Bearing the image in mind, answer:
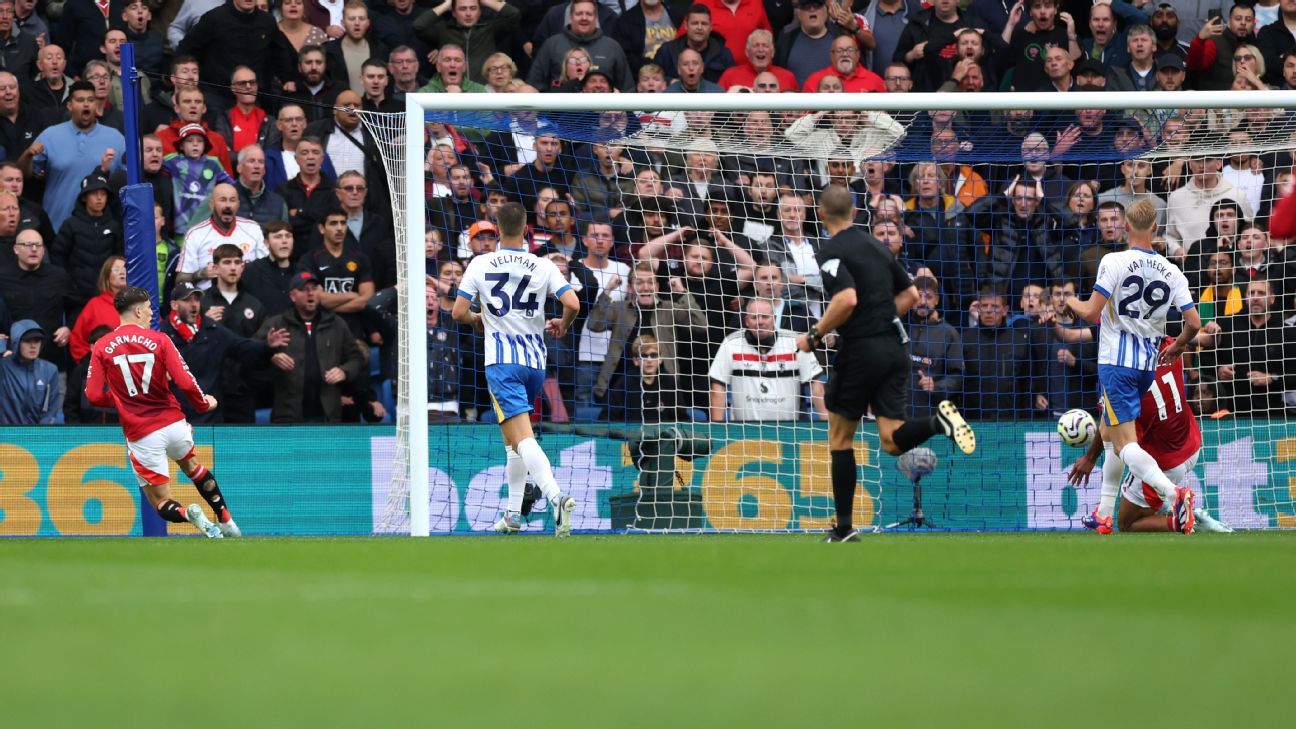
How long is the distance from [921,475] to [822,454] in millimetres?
805

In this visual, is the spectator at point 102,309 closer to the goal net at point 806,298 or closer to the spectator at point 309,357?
the spectator at point 309,357

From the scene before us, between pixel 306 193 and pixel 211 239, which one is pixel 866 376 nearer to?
pixel 211 239

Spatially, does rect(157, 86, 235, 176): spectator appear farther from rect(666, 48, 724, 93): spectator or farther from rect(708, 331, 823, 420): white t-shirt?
rect(708, 331, 823, 420): white t-shirt

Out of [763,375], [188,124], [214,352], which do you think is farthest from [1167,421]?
[188,124]

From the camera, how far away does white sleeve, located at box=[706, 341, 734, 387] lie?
43.2 ft

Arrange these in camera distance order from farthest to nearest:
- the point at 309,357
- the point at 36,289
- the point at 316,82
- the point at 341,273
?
1. the point at 316,82
2. the point at 341,273
3. the point at 36,289
4. the point at 309,357

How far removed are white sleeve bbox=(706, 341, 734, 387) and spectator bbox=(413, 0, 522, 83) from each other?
14.5 ft

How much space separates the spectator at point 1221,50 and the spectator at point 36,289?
10.8m

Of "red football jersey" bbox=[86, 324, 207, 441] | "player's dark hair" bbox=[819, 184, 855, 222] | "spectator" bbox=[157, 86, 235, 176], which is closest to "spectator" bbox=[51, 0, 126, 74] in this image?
"spectator" bbox=[157, 86, 235, 176]

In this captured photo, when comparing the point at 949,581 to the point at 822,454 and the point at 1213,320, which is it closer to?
the point at 822,454

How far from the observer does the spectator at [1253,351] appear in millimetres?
13492

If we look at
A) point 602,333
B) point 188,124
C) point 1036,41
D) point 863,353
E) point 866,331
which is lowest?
point 863,353

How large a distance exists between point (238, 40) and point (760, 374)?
20.8ft

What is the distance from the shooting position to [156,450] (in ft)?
39.4
